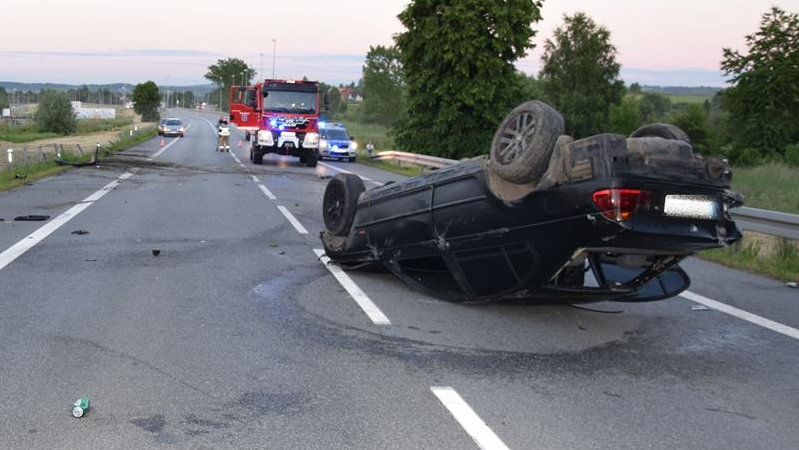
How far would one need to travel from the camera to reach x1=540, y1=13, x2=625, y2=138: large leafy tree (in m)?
77.5

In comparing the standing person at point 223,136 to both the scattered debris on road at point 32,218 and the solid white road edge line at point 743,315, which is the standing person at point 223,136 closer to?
the scattered debris on road at point 32,218

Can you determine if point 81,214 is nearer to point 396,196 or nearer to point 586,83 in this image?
point 396,196

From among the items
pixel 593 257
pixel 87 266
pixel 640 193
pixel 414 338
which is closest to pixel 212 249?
pixel 87 266

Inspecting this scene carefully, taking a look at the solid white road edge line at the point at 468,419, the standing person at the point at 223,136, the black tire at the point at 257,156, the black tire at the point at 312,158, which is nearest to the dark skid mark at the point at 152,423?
the solid white road edge line at the point at 468,419

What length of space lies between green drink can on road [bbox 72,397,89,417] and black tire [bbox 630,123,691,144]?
4496 millimetres

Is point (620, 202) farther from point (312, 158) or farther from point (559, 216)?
point (312, 158)

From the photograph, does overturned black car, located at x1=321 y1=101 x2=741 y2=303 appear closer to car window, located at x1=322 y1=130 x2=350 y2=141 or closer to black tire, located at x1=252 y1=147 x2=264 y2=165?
black tire, located at x1=252 y1=147 x2=264 y2=165

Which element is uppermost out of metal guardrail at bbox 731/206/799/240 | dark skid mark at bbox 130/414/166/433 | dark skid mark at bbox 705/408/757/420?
metal guardrail at bbox 731/206/799/240

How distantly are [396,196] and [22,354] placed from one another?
366cm

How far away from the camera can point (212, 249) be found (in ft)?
34.2

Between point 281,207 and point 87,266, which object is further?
point 281,207

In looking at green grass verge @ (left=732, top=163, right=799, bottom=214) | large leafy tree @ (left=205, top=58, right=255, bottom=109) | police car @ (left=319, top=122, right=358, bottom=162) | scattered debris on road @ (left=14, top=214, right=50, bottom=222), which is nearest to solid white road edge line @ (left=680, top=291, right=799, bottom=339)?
scattered debris on road @ (left=14, top=214, right=50, bottom=222)

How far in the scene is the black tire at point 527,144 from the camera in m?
5.98

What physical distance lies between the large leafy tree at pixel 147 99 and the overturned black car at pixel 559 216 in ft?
369
